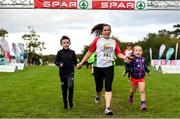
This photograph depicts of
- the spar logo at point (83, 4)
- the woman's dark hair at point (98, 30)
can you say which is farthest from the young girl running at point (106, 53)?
the spar logo at point (83, 4)

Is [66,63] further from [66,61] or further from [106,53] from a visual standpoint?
[106,53]

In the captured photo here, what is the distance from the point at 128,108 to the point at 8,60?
117 ft

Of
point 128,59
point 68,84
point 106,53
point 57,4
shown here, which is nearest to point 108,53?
point 106,53

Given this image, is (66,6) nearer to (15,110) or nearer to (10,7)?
(10,7)

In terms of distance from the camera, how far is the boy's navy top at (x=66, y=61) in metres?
11.5

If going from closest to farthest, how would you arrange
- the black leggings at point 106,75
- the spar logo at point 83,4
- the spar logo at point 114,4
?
the black leggings at point 106,75, the spar logo at point 114,4, the spar logo at point 83,4

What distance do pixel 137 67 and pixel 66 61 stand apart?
5.32ft

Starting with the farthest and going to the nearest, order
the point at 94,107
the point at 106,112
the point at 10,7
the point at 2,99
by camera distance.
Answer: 1. the point at 10,7
2. the point at 2,99
3. the point at 94,107
4. the point at 106,112

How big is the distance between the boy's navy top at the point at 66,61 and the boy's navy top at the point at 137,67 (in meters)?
1.34

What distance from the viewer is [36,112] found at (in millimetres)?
10930

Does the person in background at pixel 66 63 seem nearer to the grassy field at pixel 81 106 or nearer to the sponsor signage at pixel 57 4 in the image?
the grassy field at pixel 81 106

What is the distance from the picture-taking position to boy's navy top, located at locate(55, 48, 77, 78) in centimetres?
1155

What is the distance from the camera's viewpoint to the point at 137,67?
11.6 meters

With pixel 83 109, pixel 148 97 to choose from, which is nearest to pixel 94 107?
pixel 83 109
